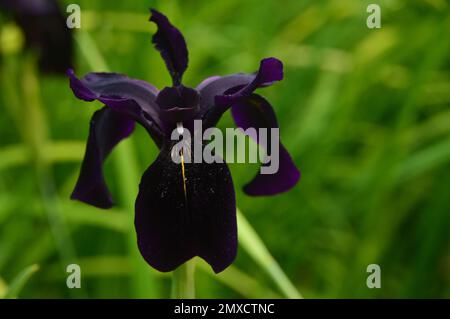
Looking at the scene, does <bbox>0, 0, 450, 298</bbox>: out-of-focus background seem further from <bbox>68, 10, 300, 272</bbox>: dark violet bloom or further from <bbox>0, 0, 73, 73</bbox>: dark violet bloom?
<bbox>68, 10, 300, 272</bbox>: dark violet bloom

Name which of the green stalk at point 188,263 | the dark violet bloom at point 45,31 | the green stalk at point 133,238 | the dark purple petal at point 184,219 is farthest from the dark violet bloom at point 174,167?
the dark violet bloom at point 45,31

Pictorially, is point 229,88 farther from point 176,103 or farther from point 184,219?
point 184,219

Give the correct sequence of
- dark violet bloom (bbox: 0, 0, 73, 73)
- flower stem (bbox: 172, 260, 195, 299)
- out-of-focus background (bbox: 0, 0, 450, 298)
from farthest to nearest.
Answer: dark violet bloom (bbox: 0, 0, 73, 73) < out-of-focus background (bbox: 0, 0, 450, 298) < flower stem (bbox: 172, 260, 195, 299)

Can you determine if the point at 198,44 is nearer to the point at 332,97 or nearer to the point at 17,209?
the point at 332,97

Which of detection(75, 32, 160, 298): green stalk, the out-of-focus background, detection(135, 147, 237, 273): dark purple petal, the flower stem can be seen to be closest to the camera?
detection(135, 147, 237, 273): dark purple petal

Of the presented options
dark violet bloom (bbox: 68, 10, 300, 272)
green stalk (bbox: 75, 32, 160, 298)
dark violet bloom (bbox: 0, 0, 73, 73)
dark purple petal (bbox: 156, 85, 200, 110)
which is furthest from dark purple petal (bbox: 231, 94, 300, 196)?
dark violet bloom (bbox: 0, 0, 73, 73)
